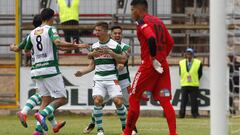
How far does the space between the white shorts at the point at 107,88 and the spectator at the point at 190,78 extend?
7.72 m

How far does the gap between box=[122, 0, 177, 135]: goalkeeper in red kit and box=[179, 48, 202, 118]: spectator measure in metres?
9.72

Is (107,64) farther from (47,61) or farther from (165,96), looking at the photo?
(165,96)

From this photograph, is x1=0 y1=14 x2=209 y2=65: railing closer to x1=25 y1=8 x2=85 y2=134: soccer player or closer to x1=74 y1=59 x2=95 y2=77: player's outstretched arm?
x1=74 y1=59 x2=95 y2=77: player's outstretched arm

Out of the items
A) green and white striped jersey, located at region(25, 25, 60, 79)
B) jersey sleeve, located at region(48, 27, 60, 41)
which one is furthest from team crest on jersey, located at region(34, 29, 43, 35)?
jersey sleeve, located at region(48, 27, 60, 41)

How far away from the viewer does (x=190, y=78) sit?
21.4 metres

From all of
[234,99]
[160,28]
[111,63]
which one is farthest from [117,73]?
[234,99]

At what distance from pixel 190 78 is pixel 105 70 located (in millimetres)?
8023

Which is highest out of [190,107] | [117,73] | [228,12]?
[228,12]

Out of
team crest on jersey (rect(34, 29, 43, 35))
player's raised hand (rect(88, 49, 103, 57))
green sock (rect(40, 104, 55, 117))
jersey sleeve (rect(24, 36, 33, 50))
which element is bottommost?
green sock (rect(40, 104, 55, 117))

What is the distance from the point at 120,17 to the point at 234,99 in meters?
14.9

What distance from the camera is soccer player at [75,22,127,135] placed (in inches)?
530

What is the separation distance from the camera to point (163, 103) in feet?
37.2

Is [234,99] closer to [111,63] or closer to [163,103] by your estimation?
[163,103]

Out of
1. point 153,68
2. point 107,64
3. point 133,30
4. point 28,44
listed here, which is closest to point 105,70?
point 107,64
